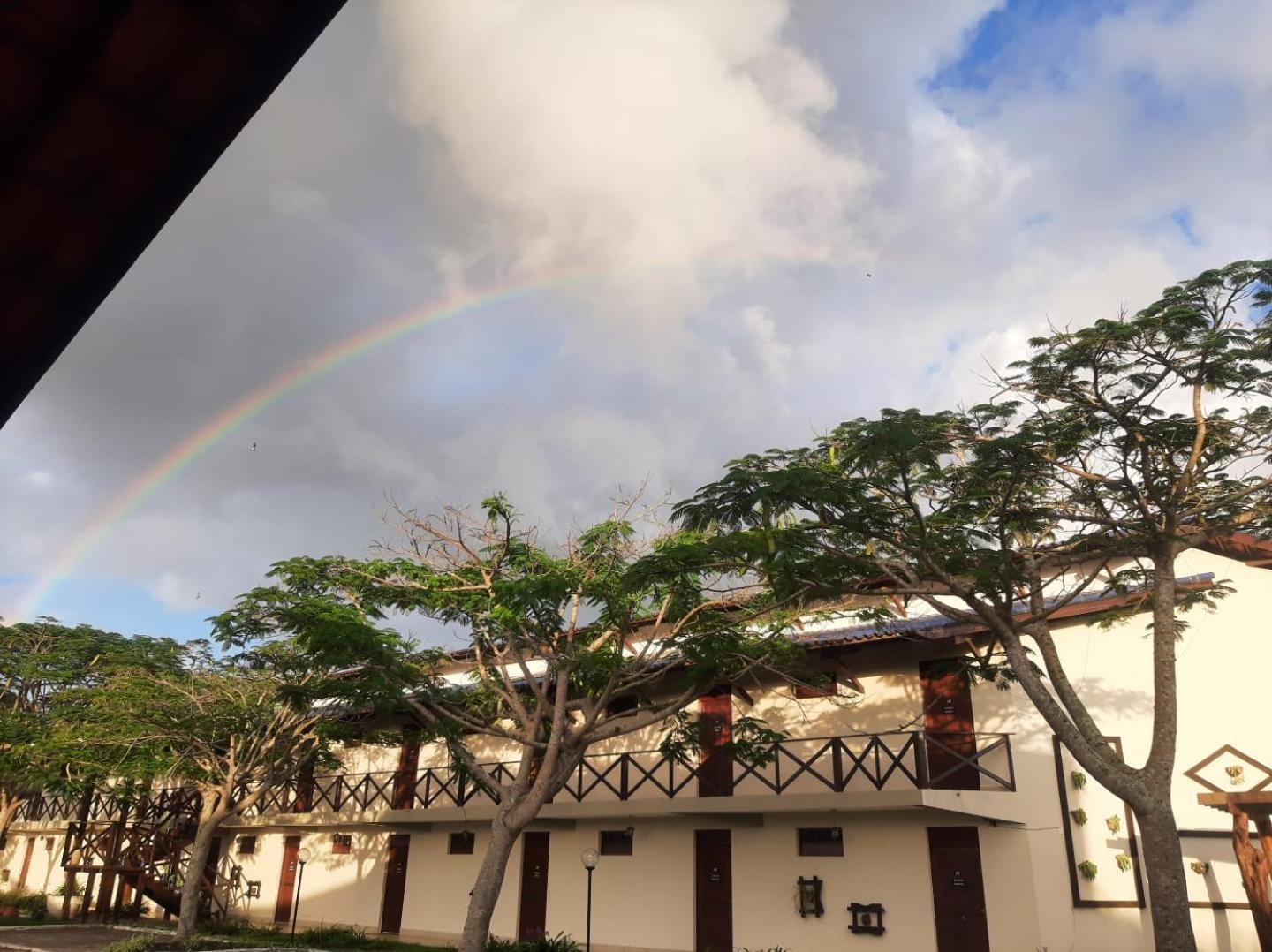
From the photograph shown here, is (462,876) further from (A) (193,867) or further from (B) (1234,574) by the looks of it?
(B) (1234,574)

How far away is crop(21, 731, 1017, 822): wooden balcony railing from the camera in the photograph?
57.9 feet

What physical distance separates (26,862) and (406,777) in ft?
84.4

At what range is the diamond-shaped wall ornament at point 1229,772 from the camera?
15820 millimetres

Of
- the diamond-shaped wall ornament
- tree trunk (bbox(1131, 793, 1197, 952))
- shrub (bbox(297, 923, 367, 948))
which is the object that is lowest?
shrub (bbox(297, 923, 367, 948))

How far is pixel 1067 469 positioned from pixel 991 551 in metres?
1.62

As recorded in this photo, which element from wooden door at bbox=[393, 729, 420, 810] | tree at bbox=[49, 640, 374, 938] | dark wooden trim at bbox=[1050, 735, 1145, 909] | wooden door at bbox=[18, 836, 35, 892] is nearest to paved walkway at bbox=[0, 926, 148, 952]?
tree at bbox=[49, 640, 374, 938]

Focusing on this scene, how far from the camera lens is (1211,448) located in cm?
1264

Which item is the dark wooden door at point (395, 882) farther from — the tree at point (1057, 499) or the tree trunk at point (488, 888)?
the tree at point (1057, 499)

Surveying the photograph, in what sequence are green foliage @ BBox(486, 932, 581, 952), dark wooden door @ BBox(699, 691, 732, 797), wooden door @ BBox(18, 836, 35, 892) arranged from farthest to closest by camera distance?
wooden door @ BBox(18, 836, 35, 892)
dark wooden door @ BBox(699, 691, 732, 797)
green foliage @ BBox(486, 932, 581, 952)

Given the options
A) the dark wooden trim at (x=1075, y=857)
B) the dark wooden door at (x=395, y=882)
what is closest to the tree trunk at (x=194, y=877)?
the dark wooden door at (x=395, y=882)

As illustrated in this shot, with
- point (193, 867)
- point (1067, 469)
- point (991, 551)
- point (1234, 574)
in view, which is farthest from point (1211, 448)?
point (193, 867)

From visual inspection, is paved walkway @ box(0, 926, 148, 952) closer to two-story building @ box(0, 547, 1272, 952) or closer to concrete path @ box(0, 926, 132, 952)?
concrete path @ box(0, 926, 132, 952)

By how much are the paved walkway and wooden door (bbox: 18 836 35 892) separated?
13277 mm

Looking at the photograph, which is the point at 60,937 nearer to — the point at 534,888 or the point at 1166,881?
the point at 534,888
